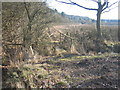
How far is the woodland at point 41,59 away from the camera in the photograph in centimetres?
456

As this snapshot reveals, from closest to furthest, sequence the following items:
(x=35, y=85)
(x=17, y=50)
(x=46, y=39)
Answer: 1. (x=35, y=85)
2. (x=17, y=50)
3. (x=46, y=39)

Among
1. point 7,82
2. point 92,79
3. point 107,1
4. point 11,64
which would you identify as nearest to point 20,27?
point 11,64

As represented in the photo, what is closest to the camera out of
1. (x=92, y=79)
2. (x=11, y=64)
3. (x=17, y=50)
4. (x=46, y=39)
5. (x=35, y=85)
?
(x=35, y=85)

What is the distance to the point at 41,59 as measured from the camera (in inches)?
305

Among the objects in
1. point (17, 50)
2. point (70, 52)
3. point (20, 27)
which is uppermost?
point (20, 27)

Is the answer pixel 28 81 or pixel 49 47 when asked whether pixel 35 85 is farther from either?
pixel 49 47

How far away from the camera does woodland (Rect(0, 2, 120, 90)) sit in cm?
456

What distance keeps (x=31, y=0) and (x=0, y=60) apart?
303cm

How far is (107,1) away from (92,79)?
9.54m

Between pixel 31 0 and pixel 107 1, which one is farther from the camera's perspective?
pixel 107 1

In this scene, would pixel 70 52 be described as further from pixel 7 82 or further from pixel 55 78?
pixel 7 82

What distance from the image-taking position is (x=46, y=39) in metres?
9.49

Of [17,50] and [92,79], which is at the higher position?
[17,50]

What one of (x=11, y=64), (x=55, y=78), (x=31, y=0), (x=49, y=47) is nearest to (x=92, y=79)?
(x=55, y=78)
